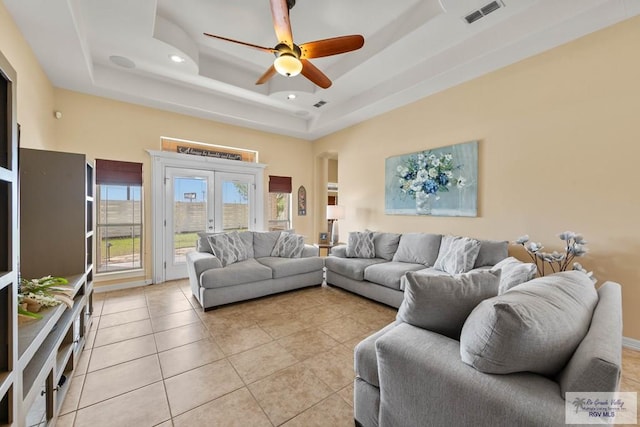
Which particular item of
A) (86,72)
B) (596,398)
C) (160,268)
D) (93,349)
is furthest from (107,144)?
(596,398)

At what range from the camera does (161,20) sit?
286 cm

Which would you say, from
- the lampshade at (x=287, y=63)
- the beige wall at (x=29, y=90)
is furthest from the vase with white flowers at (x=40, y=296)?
the lampshade at (x=287, y=63)

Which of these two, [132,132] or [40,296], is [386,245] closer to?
[40,296]

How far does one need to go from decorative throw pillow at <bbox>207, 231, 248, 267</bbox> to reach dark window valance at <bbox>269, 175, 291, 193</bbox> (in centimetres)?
187

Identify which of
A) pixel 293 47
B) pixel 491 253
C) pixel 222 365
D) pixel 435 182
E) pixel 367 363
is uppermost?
pixel 293 47

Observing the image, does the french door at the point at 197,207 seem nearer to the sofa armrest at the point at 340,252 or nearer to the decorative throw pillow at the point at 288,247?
the decorative throw pillow at the point at 288,247

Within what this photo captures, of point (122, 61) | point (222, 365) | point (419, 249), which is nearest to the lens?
point (222, 365)

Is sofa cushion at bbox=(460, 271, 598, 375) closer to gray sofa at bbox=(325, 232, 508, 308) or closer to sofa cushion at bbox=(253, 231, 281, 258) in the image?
gray sofa at bbox=(325, 232, 508, 308)

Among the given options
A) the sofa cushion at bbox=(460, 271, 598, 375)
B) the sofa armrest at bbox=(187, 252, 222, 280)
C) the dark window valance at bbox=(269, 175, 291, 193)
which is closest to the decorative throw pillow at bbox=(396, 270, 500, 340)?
the sofa cushion at bbox=(460, 271, 598, 375)

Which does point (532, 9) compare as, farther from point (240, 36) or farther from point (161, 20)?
point (161, 20)

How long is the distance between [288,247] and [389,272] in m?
1.66

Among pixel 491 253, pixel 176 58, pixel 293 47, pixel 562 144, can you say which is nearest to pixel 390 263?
pixel 491 253

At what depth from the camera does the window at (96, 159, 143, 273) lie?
3.95 m

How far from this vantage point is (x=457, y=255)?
3.03 metres
